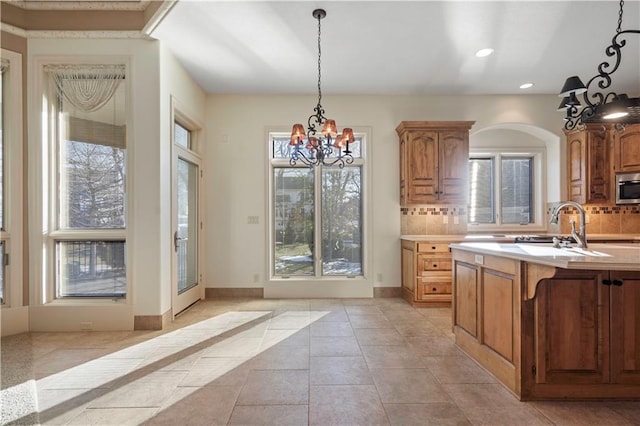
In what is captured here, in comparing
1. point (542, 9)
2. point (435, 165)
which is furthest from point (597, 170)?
point (542, 9)

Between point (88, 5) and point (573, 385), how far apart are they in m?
5.31

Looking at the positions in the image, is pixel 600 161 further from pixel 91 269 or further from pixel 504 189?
pixel 91 269

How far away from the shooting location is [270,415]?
1.86 meters

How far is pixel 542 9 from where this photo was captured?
280cm

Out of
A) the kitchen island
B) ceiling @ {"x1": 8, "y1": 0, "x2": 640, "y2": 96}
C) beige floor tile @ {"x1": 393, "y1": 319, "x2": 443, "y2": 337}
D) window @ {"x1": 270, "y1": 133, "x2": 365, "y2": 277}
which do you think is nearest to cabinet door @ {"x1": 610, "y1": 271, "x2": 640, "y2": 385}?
the kitchen island

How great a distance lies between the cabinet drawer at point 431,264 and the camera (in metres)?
4.11

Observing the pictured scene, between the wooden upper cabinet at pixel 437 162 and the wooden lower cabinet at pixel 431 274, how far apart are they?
69 centimetres

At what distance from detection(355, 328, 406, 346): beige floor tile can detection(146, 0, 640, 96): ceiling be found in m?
3.07

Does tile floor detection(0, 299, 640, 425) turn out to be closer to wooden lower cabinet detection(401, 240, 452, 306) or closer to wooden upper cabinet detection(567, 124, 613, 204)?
wooden lower cabinet detection(401, 240, 452, 306)

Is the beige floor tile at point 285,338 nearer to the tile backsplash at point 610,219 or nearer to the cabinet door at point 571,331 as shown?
the cabinet door at point 571,331

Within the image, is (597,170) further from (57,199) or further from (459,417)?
(57,199)

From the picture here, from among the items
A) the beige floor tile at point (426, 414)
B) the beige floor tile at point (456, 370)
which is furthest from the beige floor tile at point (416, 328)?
the beige floor tile at point (426, 414)

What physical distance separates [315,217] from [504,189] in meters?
3.16

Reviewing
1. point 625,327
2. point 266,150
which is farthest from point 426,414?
point 266,150
